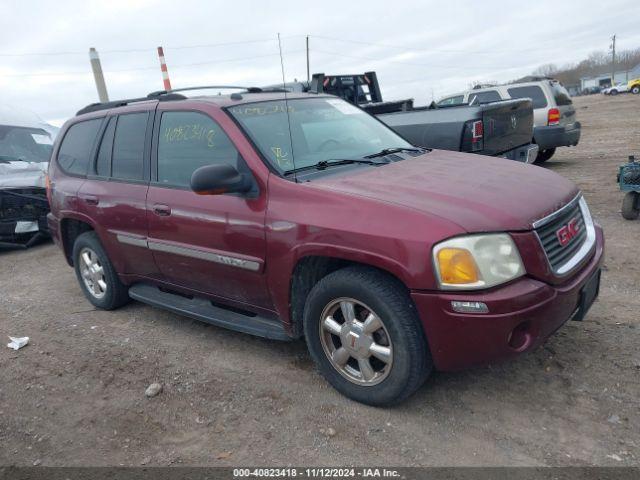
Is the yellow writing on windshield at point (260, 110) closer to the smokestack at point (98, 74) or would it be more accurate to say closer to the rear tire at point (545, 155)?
the rear tire at point (545, 155)

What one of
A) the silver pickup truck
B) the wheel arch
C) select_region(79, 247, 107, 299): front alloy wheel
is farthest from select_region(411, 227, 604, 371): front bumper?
the silver pickup truck

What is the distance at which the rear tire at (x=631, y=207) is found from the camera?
601cm

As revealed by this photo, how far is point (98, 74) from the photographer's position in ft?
63.4

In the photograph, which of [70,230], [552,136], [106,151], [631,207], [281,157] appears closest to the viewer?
[281,157]

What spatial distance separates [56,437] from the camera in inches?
118

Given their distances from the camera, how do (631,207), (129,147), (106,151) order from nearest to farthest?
1. (129,147)
2. (106,151)
3. (631,207)

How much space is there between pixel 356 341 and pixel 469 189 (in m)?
1.05

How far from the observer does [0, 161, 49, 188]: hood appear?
7.54m

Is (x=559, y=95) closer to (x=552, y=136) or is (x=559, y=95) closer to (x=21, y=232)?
(x=552, y=136)

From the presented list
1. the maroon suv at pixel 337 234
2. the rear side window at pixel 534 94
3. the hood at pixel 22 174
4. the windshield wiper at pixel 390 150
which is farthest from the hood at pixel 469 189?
the rear side window at pixel 534 94

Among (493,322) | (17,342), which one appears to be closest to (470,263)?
(493,322)

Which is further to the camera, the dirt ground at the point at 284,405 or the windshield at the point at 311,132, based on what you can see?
the windshield at the point at 311,132

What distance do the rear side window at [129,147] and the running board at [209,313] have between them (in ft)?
3.14

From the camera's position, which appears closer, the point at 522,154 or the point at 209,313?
the point at 209,313
